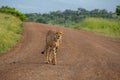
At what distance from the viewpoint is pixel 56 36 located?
13562mm

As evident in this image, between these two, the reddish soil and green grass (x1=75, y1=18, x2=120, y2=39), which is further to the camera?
green grass (x1=75, y1=18, x2=120, y2=39)

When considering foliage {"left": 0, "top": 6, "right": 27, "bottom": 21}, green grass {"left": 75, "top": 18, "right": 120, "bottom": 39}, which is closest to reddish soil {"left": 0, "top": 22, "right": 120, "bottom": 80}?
green grass {"left": 75, "top": 18, "right": 120, "bottom": 39}

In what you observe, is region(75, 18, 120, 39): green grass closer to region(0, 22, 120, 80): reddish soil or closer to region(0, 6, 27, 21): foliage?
region(0, 6, 27, 21): foliage

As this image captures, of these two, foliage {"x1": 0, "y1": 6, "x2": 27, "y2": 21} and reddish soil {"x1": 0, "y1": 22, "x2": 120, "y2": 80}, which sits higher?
reddish soil {"x1": 0, "y1": 22, "x2": 120, "y2": 80}

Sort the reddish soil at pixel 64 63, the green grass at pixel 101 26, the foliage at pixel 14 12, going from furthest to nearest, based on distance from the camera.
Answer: the foliage at pixel 14 12, the green grass at pixel 101 26, the reddish soil at pixel 64 63

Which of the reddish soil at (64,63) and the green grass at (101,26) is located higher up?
the reddish soil at (64,63)

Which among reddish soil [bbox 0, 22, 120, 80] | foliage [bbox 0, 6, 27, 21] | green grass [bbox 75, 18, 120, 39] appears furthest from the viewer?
foliage [bbox 0, 6, 27, 21]

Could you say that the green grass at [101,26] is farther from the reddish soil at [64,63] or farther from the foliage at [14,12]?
the reddish soil at [64,63]

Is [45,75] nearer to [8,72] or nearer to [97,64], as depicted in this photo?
[8,72]

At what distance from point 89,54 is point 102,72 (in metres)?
4.07

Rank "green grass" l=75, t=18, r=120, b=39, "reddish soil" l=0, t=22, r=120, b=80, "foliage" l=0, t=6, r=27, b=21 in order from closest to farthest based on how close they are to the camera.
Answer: "reddish soil" l=0, t=22, r=120, b=80, "green grass" l=75, t=18, r=120, b=39, "foliage" l=0, t=6, r=27, b=21

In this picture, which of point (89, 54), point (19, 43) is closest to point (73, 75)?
point (89, 54)

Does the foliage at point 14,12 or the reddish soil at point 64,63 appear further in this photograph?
the foliage at point 14,12

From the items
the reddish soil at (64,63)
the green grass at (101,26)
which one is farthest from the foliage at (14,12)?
the reddish soil at (64,63)
